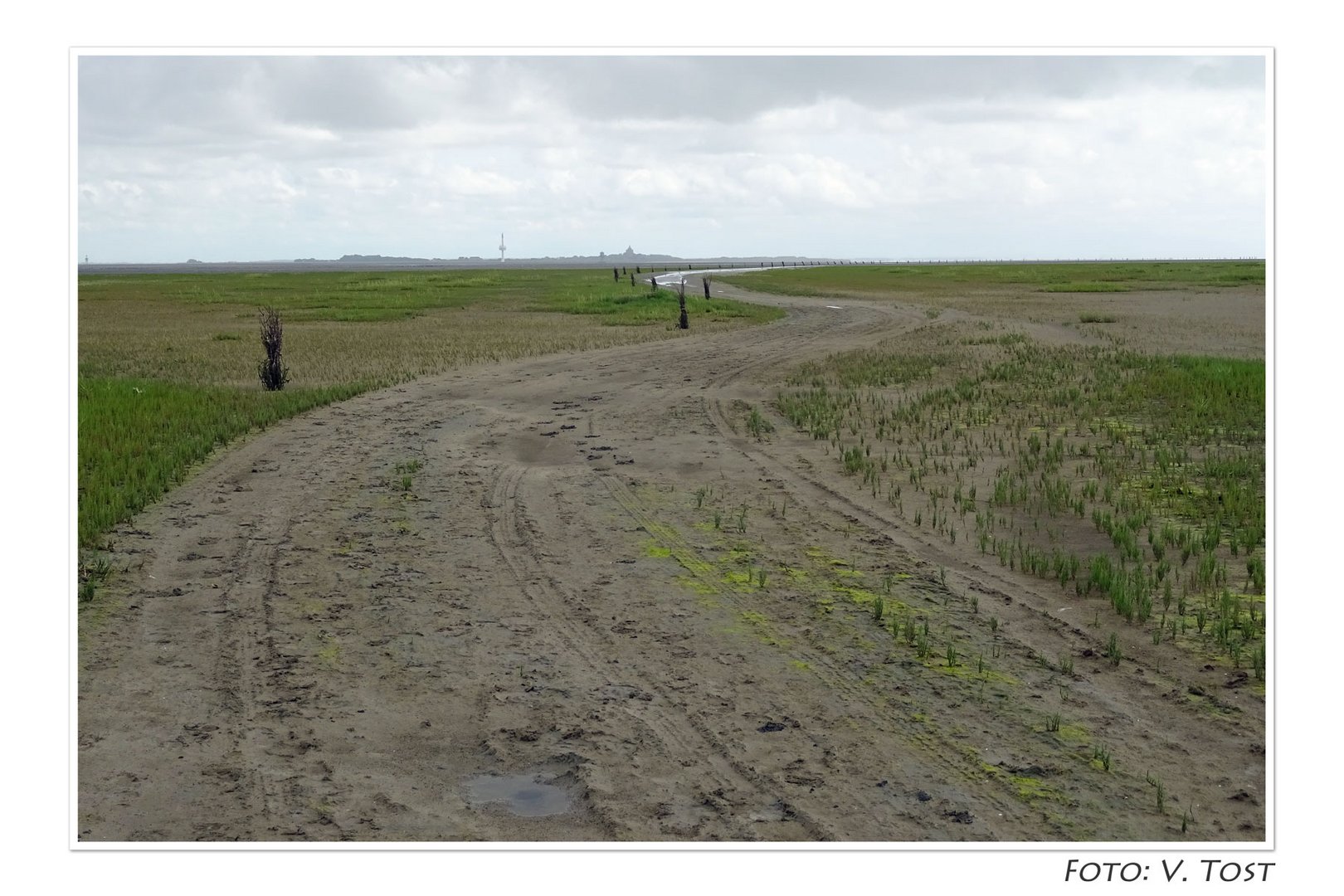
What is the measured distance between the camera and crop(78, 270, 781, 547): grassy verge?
1266cm

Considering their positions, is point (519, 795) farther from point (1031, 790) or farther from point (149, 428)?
point (149, 428)

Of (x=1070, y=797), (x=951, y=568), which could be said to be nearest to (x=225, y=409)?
(x=951, y=568)

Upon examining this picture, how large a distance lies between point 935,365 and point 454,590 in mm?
15751

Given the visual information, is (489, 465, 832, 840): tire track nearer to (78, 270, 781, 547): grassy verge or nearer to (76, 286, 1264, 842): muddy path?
(76, 286, 1264, 842): muddy path

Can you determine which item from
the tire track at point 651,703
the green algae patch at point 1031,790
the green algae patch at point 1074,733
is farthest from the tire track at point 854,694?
the tire track at point 651,703

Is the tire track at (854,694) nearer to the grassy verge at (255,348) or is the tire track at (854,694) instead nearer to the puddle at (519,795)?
the puddle at (519,795)

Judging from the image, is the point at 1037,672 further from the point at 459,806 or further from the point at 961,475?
the point at 961,475

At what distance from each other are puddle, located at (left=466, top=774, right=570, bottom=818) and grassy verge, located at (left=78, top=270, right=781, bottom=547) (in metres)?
5.27

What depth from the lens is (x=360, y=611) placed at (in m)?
7.45

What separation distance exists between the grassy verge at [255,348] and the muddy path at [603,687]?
2.51 m

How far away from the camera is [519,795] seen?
16.8 ft

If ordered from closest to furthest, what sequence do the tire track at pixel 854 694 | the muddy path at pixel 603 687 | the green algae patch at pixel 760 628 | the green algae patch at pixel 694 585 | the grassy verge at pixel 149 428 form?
the muddy path at pixel 603 687
the tire track at pixel 854 694
the green algae patch at pixel 760 628
the green algae patch at pixel 694 585
the grassy verge at pixel 149 428

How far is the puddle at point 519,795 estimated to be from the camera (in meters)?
4.98

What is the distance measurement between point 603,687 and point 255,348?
25.0 m
